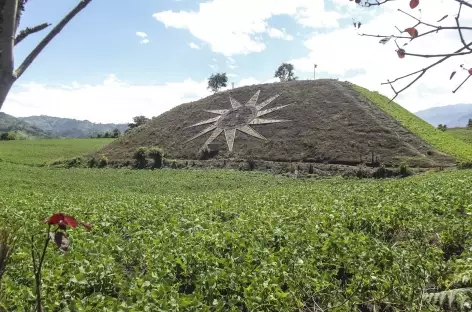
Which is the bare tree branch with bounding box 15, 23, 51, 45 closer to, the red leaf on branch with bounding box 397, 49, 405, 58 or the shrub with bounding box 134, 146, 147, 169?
the red leaf on branch with bounding box 397, 49, 405, 58

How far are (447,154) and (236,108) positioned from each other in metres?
Result: 33.4

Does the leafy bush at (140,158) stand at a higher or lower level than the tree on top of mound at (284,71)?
lower

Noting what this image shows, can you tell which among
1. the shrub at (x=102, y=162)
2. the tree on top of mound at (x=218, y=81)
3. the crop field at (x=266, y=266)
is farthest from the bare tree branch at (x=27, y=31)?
the tree on top of mound at (x=218, y=81)

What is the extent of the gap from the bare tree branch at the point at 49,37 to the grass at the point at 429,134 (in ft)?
158

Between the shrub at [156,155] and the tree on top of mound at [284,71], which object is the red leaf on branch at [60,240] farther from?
the tree on top of mound at [284,71]

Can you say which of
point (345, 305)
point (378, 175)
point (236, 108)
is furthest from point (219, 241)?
point (236, 108)

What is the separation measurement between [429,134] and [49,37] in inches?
2340

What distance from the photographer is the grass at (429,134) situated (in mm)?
49013

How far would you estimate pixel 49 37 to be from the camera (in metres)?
3.42

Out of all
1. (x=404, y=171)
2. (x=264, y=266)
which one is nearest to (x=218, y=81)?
(x=404, y=171)

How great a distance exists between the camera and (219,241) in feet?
25.1

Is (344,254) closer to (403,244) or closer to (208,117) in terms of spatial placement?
(403,244)

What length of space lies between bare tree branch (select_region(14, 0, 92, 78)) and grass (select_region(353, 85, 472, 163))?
Answer: 158 feet

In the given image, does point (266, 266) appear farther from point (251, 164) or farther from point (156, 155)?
point (156, 155)
